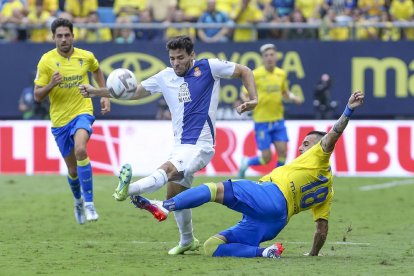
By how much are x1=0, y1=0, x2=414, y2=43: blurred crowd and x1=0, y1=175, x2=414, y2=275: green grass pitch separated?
4.34 meters

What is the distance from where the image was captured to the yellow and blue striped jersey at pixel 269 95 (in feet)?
67.7

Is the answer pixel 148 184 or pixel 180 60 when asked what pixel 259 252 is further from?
pixel 180 60

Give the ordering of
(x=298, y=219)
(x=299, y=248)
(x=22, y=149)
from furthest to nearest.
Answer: (x=22, y=149), (x=298, y=219), (x=299, y=248)

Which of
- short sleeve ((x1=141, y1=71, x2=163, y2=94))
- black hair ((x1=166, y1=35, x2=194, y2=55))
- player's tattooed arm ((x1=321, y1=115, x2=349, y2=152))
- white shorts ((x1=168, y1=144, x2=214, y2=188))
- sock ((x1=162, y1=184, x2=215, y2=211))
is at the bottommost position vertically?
sock ((x1=162, y1=184, x2=215, y2=211))

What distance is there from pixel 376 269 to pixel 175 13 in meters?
15.5

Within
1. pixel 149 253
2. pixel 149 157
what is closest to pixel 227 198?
pixel 149 253

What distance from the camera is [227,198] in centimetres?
1092

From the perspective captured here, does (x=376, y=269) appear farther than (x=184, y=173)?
No

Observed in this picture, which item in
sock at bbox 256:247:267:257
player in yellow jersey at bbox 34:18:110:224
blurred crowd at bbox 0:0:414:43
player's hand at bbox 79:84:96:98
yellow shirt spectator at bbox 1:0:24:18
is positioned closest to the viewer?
sock at bbox 256:247:267:257

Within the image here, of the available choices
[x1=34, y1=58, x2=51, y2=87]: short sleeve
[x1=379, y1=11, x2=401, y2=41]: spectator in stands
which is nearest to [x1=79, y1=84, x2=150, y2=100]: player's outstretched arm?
[x1=34, y1=58, x2=51, y2=87]: short sleeve

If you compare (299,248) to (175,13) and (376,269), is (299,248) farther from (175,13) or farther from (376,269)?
(175,13)

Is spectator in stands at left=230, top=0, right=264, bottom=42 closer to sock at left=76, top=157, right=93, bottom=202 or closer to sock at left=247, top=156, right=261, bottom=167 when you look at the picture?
sock at left=247, top=156, right=261, bottom=167

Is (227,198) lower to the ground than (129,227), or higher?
higher

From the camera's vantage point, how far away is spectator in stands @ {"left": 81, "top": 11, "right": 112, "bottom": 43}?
25.5m
